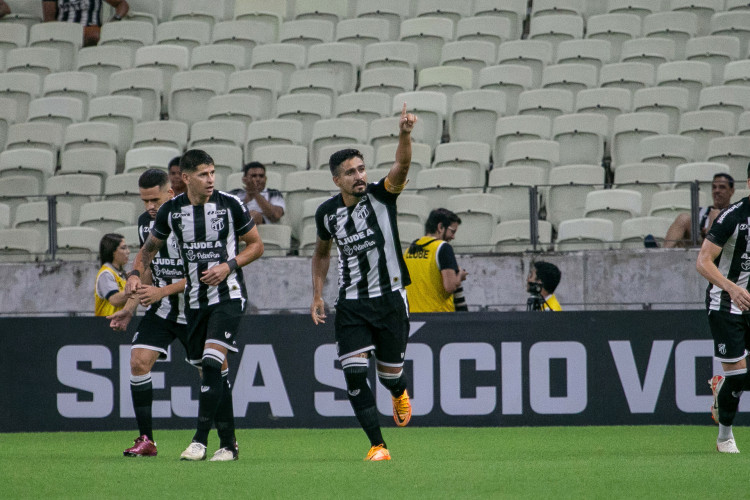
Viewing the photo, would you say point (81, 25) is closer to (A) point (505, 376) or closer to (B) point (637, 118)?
(B) point (637, 118)

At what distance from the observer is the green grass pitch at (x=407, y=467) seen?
5344 millimetres

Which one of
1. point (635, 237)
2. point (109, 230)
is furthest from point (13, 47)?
point (635, 237)

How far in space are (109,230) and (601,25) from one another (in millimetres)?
8451

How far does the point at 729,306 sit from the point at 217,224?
11.4ft

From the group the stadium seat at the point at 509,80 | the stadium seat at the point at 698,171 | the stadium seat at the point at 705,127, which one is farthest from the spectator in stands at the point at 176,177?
the stadium seat at the point at 705,127

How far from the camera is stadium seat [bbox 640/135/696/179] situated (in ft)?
45.7

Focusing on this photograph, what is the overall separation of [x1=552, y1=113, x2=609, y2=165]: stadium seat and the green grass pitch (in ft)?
16.7

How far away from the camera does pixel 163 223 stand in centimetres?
752

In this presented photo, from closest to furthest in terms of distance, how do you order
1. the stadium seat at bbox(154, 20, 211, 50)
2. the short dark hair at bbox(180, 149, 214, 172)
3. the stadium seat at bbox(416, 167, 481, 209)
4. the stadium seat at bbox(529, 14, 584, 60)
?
the short dark hair at bbox(180, 149, 214, 172)
the stadium seat at bbox(416, 167, 481, 209)
the stadium seat at bbox(529, 14, 584, 60)
the stadium seat at bbox(154, 20, 211, 50)

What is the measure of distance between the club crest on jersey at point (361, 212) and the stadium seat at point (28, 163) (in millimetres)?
8964

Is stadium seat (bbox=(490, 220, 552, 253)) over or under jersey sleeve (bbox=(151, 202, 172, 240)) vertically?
under

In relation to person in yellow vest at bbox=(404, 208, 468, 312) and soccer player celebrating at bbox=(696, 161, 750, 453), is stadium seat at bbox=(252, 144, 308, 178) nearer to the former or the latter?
person in yellow vest at bbox=(404, 208, 468, 312)

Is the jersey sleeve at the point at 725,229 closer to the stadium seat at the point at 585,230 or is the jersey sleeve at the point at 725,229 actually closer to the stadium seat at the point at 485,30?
the stadium seat at the point at 585,230

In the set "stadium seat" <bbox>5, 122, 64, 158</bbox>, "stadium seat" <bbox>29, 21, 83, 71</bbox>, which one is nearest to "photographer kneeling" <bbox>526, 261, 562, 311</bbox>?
"stadium seat" <bbox>5, 122, 64, 158</bbox>
